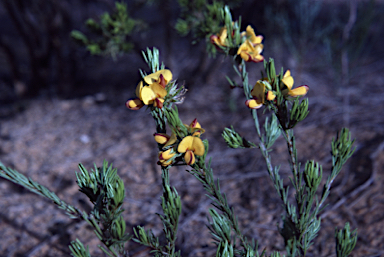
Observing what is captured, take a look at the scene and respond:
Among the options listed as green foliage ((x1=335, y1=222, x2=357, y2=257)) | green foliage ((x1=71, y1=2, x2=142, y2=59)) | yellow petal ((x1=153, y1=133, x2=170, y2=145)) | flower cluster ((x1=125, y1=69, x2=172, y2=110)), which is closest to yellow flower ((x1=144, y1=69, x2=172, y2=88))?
flower cluster ((x1=125, y1=69, x2=172, y2=110))

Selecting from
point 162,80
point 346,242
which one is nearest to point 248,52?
point 162,80

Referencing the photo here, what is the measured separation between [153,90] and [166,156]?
152 millimetres

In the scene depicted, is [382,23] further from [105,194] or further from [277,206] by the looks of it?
[105,194]

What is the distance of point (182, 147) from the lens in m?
0.64

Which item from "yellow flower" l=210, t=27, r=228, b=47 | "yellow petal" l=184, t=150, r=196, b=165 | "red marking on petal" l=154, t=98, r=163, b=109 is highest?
"yellow flower" l=210, t=27, r=228, b=47

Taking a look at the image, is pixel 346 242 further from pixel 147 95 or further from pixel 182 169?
pixel 182 169

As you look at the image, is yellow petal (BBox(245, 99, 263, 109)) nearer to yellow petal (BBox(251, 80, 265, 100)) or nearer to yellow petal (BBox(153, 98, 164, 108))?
yellow petal (BBox(251, 80, 265, 100))

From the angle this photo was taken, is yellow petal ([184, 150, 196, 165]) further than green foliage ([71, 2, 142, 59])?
No

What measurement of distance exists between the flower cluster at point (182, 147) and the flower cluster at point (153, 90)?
0.26ft

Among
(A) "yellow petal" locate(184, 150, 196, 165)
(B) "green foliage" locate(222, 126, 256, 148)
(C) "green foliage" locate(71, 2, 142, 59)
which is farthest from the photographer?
(C) "green foliage" locate(71, 2, 142, 59)

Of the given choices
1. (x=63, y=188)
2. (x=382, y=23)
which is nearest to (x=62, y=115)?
(x=63, y=188)

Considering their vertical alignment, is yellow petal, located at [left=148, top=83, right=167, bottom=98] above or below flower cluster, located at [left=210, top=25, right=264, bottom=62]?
below

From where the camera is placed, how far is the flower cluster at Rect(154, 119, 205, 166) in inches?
25.2

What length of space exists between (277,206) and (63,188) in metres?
1.26
